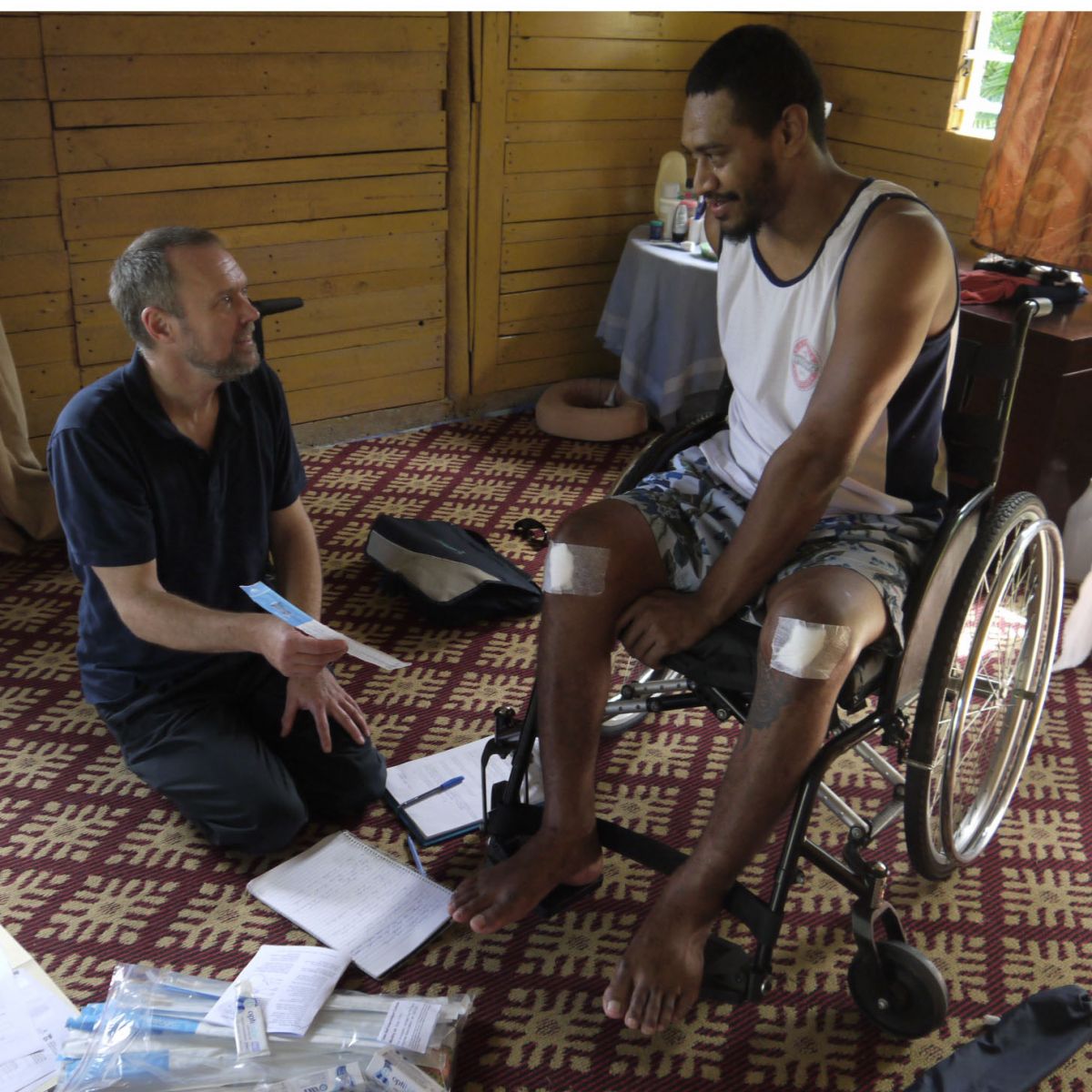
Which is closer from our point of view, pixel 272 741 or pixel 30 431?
pixel 272 741

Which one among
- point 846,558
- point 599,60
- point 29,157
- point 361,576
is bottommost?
point 361,576

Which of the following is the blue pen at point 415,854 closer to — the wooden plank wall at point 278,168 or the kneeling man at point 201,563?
the kneeling man at point 201,563

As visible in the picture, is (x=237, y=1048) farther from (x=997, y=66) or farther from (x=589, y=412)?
(x=997, y=66)

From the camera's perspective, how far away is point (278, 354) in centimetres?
329

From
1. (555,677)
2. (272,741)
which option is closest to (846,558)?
(555,677)

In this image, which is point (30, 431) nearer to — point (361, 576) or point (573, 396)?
point (361, 576)

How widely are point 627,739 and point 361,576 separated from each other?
86 centimetres

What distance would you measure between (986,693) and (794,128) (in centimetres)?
116

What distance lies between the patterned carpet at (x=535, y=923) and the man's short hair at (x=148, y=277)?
0.83 metres

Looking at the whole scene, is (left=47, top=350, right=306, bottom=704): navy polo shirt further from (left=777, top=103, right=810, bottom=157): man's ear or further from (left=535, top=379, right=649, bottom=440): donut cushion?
(left=535, top=379, right=649, bottom=440): donut cushion

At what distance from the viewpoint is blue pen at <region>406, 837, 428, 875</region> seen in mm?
1841

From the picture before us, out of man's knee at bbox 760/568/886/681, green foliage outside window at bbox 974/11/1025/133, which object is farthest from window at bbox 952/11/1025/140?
man's knee at bbox 760/568/886/681

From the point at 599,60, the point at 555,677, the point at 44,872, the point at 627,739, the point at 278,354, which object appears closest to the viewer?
the point at 555,677

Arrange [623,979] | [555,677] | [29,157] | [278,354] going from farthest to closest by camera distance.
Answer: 1. [278,354]
2. [29,157]
3. [555,677]
4. [623,979]
